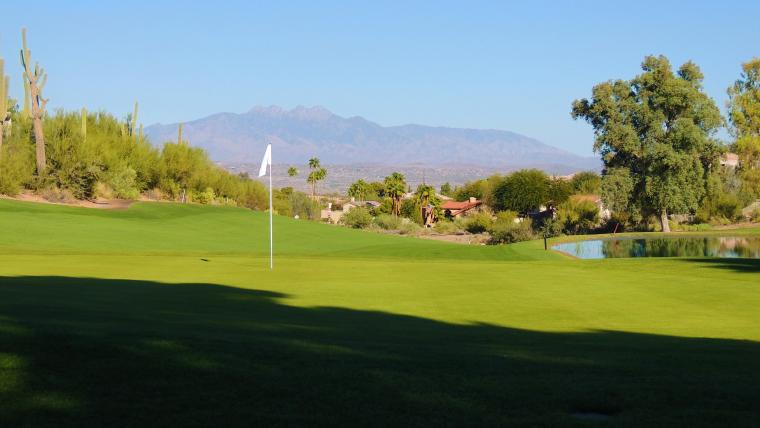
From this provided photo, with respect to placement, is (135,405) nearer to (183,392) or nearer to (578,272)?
(183,392)

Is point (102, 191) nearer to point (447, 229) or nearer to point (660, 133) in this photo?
point (447, 229)

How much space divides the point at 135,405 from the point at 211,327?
465cm

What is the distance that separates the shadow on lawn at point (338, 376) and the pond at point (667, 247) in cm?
3776

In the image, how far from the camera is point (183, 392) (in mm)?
7359

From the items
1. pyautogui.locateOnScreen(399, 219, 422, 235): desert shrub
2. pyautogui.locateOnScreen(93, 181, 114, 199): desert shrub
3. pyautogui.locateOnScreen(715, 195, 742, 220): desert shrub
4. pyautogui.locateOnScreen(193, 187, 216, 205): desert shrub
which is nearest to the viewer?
pyautogui.locateOnScreen(93, 181, 114, 199): desert shrub

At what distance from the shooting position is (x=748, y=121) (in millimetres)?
67875

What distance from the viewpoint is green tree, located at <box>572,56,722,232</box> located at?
6875 cm

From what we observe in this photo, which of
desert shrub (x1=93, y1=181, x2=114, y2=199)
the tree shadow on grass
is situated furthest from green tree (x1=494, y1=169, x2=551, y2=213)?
the tree shadow on grass

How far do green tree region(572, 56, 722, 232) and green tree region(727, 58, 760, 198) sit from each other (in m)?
2.42

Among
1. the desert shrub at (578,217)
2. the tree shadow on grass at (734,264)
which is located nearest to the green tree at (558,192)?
the desert shrub at (578,217)

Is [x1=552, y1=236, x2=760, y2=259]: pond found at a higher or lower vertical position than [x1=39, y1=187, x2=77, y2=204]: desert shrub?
lower

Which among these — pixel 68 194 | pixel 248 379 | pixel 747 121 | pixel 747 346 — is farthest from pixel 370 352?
pixel 747 121

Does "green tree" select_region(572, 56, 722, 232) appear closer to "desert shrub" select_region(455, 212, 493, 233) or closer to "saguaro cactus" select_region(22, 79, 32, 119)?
"desert shrub" select_region(455, 212, 493, 233)

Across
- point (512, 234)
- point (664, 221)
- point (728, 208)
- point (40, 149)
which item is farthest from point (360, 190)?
point (40, 149)
